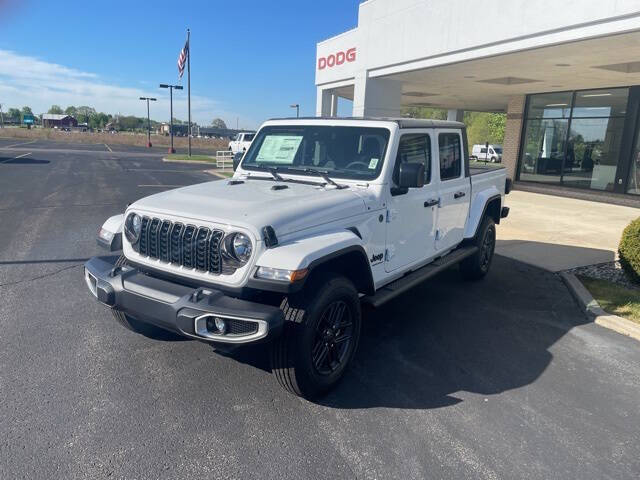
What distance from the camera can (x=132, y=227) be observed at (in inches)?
144

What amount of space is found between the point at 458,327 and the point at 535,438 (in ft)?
5.97

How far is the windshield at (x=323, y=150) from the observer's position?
4.18m

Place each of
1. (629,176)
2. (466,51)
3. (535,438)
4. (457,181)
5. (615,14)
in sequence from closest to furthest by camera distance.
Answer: (535,438)
(457,181)
(615,14)
(466,51)
(629,176)

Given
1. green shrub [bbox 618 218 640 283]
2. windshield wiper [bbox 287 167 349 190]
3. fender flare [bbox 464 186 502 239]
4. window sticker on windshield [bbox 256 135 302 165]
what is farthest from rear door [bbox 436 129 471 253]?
green shrub [bbox 618 218 640 283]

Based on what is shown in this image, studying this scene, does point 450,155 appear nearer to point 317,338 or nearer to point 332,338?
point 332,338

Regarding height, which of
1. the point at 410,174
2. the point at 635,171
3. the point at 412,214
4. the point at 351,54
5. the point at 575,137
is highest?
the point at 351,54

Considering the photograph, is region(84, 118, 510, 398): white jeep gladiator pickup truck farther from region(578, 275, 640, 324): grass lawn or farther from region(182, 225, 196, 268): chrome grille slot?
region(578, 275, 640, 324): grass lawn

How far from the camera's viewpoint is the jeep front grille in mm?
3141

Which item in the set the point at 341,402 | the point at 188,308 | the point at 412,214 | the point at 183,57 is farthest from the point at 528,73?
the point at 183,57

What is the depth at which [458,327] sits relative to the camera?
4.86 metres

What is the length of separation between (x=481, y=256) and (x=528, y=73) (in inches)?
398

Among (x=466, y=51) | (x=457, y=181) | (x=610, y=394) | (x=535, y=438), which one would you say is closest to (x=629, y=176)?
(x=466, y=51)

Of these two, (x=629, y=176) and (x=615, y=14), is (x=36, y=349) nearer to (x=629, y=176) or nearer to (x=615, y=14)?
(x=615, y=14)

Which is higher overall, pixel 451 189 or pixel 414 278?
pixel 451 189
